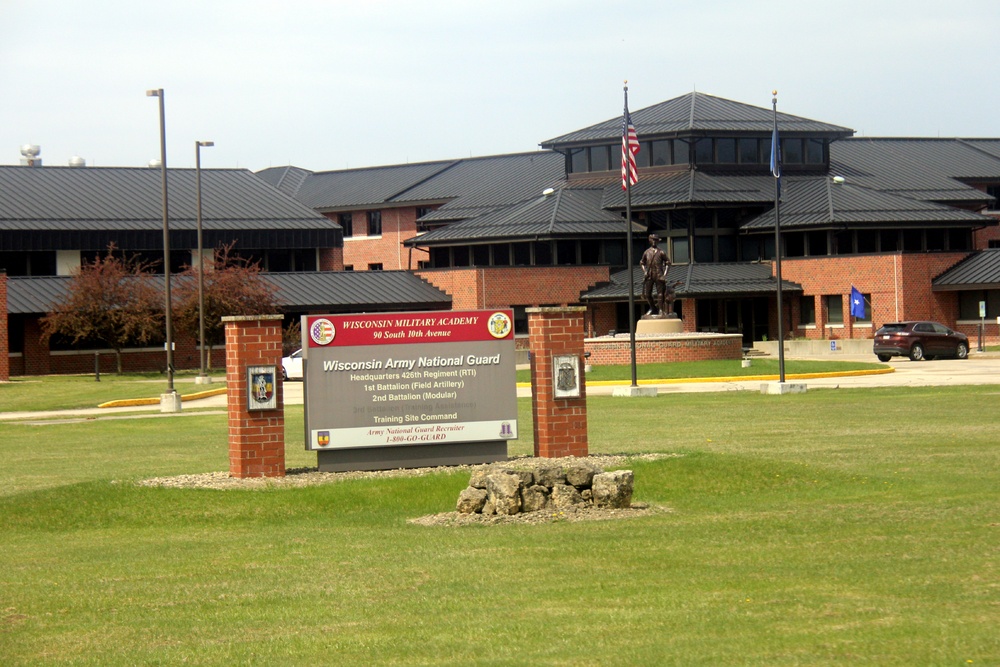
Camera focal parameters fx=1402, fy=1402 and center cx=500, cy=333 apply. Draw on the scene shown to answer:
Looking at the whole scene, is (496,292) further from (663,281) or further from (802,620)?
(802,620)

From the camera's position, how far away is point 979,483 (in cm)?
1525

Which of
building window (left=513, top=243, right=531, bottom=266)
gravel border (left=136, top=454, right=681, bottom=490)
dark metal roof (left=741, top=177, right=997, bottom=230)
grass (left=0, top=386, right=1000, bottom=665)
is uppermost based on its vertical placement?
dark metal roof (left=741, top=177, right=997, bottom=230)

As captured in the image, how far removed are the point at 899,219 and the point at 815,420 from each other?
42902 mm

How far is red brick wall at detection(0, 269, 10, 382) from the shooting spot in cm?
5434

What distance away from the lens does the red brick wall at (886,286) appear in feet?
210

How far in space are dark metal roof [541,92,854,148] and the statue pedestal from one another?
806 inches

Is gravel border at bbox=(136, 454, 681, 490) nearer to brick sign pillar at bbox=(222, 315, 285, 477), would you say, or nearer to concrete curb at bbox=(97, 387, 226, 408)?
brick sign pillar at bbox=(222, 315, 285, 477)

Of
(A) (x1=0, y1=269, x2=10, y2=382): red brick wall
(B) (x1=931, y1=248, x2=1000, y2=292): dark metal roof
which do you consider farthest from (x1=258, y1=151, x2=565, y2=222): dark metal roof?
(A) (x1=0, y1=269, x2=10, y2=382): red brick wall

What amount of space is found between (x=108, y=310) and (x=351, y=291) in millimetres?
13685

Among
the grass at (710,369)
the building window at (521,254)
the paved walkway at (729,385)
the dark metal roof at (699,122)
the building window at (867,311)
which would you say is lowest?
the paved walkway at (729,385)

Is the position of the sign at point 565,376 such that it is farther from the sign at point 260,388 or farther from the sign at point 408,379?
the sign at point 260,388

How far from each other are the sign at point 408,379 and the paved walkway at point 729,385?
18268 mm

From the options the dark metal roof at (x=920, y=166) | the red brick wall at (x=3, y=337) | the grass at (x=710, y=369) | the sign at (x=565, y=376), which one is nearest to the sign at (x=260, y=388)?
the sign at (x=565, y=376)

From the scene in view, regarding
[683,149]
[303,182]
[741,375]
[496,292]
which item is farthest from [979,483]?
[303,182]
